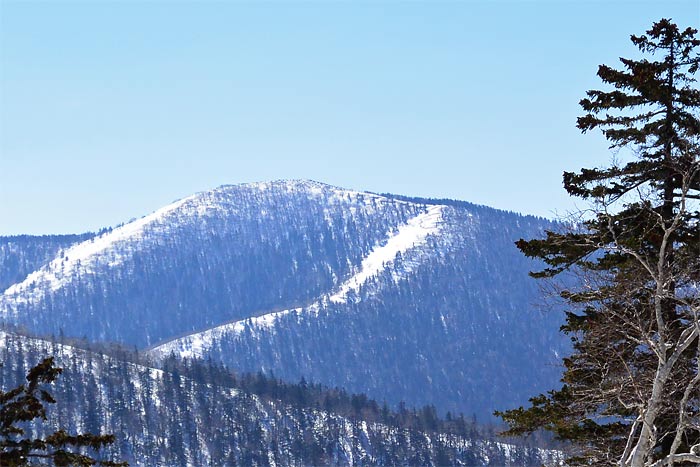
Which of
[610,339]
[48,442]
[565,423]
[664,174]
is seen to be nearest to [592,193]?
[664,174]

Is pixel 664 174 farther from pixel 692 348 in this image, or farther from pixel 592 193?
pixel 692 348

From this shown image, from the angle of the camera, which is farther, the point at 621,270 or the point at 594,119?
the point at 594,119

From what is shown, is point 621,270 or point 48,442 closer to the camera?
point 621,270

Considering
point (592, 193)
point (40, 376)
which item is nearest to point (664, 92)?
point (592, 193)

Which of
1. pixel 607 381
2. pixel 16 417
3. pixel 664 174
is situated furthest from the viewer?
pixel 16 417

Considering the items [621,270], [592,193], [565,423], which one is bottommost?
[565,423]

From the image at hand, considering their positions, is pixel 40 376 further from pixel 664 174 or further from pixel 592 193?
pixel 664 174

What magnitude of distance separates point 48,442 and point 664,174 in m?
16.9

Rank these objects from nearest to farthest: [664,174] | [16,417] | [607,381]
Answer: [607,381] < [664,174] < [16,417]

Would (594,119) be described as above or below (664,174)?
above

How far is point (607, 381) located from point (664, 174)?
213 inches

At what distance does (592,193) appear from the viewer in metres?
25.7

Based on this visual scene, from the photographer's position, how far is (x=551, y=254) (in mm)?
25594

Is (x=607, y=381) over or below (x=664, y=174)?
below
